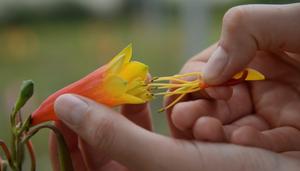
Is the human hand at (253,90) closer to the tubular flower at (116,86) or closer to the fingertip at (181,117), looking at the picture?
the fingertip at (181,117)

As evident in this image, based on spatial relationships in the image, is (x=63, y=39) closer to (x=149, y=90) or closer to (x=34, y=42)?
(x=34, y=42)

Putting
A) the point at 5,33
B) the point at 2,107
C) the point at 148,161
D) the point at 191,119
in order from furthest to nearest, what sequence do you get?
the point at 5,33 < the point at 2,107 < the point at 191,119 < the point at 148,161

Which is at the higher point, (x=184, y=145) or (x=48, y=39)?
(x=184, y=145)

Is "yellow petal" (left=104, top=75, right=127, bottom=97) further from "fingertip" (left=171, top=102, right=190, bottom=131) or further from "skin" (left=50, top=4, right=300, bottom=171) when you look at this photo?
"fingertip" (left=171, top=102, right=190, bottom=131)

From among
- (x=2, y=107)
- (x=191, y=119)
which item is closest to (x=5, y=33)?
(x=2, y=107)

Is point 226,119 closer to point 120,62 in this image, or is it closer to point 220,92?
point 220,92

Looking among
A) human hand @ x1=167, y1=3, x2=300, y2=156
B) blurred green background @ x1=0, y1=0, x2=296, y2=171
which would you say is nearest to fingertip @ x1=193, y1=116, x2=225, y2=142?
human hand @ x1=167, y1=3, x2=300, y2=156

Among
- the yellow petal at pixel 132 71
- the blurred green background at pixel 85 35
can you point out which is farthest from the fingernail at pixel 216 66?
the blurred green background at pixel 85 35
